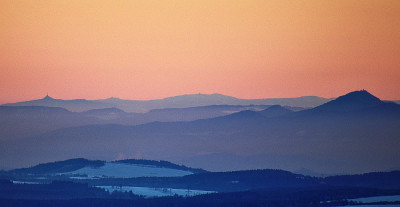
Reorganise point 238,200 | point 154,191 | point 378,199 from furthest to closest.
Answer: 1. point 154,191
2. point 238,200
3. point 378,199

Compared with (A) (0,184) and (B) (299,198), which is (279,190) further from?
(A) (0,184)

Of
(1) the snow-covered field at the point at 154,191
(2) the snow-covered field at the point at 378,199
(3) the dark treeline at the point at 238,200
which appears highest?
(1) the snow-covered field at the point at 154,191

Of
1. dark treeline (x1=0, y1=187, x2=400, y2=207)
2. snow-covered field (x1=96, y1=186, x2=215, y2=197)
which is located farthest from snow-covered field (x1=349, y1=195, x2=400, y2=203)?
snow-covered field (x1=96, y1=186, x2=215, y2=197)

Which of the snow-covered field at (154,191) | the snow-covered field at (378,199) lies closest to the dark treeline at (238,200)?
the snow-covered field at (378,199)

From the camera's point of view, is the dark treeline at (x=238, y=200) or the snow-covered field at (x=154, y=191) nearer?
the dark treeline at (x=238, y=200)

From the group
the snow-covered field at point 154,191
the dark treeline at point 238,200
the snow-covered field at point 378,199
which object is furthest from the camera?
the snow-covered field at point 154,191

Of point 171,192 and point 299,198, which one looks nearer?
point 299,198

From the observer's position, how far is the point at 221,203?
155375 mm

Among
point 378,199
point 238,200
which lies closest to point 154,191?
point 238,200

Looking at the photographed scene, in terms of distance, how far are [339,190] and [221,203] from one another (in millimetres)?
21345

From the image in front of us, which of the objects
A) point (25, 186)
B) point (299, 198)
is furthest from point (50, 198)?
point (299, 198)

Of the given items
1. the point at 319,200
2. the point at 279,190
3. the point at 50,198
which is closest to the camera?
the point at 319,200

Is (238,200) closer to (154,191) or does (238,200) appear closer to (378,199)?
(378,199)

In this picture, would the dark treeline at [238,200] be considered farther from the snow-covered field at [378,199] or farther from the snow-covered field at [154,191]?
the snow-covered field at [154,191]
